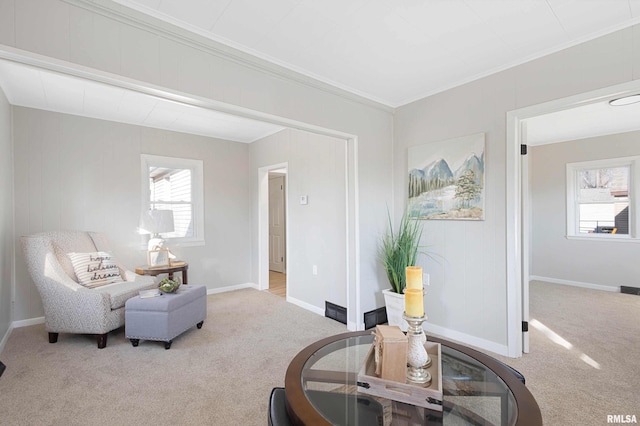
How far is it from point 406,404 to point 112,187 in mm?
4156

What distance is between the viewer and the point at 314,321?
3.56 metres

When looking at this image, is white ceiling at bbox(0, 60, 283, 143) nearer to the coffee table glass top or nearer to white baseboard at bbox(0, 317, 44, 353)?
the coffee table glass top

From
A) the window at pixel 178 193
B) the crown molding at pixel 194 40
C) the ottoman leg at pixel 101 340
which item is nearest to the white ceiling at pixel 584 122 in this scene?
the crown molding at pixel 194 40

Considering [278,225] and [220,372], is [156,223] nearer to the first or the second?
[220,372]

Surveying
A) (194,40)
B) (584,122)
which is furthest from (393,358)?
(584,122)

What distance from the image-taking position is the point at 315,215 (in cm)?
397

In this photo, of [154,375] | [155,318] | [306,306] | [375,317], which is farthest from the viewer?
[306,306]

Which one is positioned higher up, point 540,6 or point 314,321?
point 540,6

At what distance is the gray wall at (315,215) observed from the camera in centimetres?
364

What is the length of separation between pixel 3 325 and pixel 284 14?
3654mm

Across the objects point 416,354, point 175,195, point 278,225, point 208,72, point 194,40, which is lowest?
point 416,354

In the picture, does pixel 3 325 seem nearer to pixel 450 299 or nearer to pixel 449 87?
pixel 450 299

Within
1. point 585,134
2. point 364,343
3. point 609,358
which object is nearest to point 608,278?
point 585,134

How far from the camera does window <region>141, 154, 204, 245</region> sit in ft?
14.2
